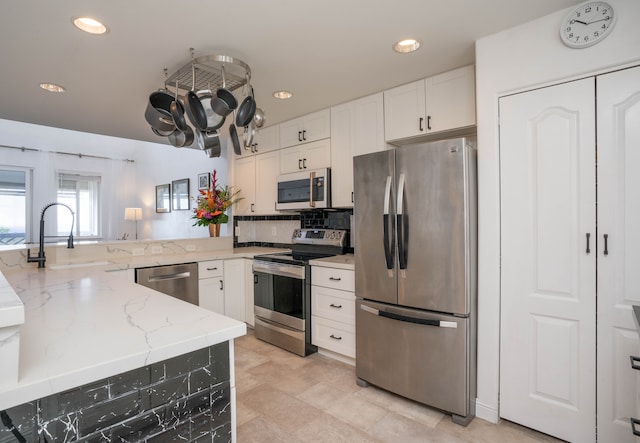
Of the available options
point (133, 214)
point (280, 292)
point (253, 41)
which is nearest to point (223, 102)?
point (253, 41)

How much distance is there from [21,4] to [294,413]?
8.65ft

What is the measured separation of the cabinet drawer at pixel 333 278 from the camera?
2.69m

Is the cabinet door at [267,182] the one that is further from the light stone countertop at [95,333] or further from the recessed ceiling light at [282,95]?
the light stone countertop at [95,333]

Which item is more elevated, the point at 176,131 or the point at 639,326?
the point at 176,131

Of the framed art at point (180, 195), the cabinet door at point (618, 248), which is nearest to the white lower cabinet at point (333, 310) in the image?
the cabinet door at point (618, 248)

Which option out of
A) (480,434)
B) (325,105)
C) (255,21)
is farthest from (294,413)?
(325,105)

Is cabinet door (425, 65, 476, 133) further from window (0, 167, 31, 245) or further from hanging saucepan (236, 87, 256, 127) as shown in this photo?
window (0, 167, 31, 245)

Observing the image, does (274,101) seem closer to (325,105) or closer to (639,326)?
(325,105)

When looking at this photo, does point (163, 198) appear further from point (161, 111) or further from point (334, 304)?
point (334, 304)

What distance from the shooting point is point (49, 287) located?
173 cm

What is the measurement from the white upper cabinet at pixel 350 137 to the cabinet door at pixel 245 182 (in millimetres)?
1280

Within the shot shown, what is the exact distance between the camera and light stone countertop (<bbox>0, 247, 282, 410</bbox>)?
765 mm

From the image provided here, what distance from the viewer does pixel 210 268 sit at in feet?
10.9

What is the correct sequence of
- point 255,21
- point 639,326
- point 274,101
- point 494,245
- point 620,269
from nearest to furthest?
point 639,326 < point 620,269 < point 255,21 < point 494,245 < point 274,101
